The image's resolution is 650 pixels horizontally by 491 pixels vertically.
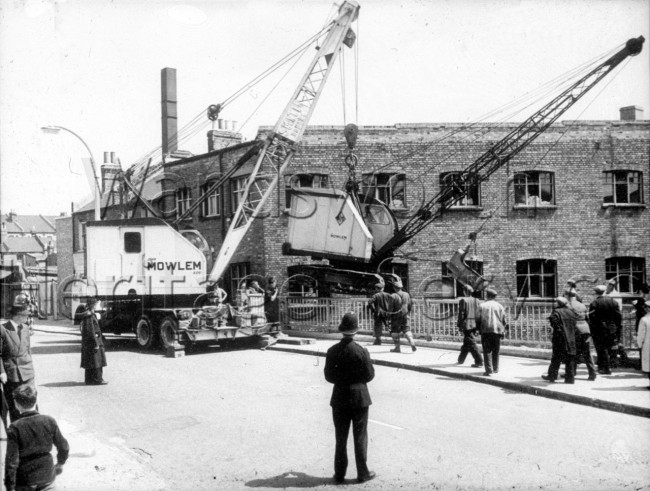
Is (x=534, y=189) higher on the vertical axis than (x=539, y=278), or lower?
higher

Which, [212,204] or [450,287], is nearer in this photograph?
[450,287]

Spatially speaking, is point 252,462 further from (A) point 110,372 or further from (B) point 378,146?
(B) point 378,146

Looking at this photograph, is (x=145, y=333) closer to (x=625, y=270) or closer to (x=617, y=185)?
(x=625, y=270)

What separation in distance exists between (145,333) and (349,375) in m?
12.8

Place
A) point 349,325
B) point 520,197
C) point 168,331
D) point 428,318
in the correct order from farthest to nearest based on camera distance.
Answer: point 520,197, point 428,318, point 168,331, point 349,325

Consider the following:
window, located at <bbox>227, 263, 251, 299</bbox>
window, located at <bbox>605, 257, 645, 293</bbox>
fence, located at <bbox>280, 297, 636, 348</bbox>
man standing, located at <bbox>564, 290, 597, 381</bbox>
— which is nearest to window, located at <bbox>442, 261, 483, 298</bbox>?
fence, located at <bbox>280, 297, 636, 348</bbox>

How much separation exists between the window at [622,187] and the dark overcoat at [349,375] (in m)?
21.7

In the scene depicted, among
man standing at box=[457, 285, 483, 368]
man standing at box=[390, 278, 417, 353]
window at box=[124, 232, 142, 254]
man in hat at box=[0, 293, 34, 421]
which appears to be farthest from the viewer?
window at box=[124, 232, 142, 254]

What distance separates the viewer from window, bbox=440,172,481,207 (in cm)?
2390

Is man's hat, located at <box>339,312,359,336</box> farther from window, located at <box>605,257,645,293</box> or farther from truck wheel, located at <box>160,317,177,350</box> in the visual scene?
window, located at <box>605,257,645,293</box>

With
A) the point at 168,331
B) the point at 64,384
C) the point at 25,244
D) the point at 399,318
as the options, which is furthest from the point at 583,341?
the point at 25,244

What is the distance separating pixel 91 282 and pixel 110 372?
16.7 feet

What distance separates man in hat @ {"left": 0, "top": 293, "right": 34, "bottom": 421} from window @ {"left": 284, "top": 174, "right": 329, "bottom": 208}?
16932 millimetres

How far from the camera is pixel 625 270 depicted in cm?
2516
